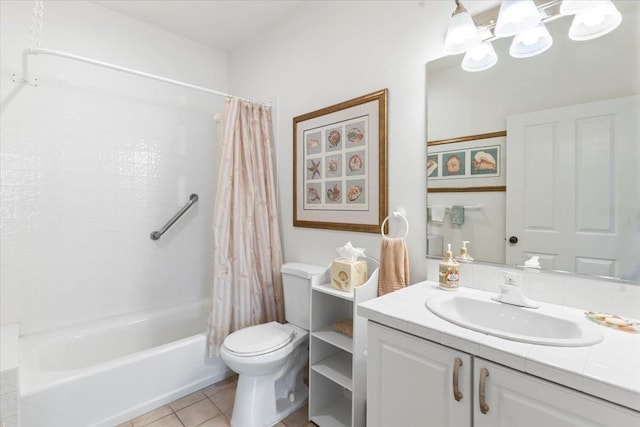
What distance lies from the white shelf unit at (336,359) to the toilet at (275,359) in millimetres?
141

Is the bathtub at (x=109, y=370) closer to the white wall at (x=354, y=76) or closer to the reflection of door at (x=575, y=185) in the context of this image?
the white wall at (x=354, y=76)

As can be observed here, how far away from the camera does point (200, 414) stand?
71.0 inches

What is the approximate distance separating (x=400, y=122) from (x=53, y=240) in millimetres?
2383

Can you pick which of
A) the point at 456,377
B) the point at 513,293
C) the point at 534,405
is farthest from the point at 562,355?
the point at 513,293

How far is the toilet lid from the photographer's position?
1640mm

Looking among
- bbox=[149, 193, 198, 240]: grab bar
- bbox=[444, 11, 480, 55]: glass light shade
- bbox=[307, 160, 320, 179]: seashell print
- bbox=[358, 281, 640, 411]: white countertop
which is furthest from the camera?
bbox=[149, 193, 198, 240]: grab bar

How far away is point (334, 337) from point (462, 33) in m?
1.63

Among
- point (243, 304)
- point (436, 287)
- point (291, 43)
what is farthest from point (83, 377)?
point (291, 43)

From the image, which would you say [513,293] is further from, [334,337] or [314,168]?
[314,168]

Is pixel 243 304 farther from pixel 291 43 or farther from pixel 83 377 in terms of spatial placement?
pixel 291 43

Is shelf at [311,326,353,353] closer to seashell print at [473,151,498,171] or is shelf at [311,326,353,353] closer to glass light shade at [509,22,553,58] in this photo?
seashell print at [473,151,498,171]

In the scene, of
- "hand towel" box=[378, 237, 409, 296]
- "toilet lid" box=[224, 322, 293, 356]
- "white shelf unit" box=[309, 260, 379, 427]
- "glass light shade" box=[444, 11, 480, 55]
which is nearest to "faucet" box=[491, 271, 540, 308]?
"hand towel" box=[378, 237, 409, 296]

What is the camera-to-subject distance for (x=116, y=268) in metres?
2.31

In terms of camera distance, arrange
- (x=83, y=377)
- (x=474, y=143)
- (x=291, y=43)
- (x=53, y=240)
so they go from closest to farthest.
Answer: (x=474, y=143)
(x=83, y=377)
(x=53, y=240)
(x=291, y=43)
